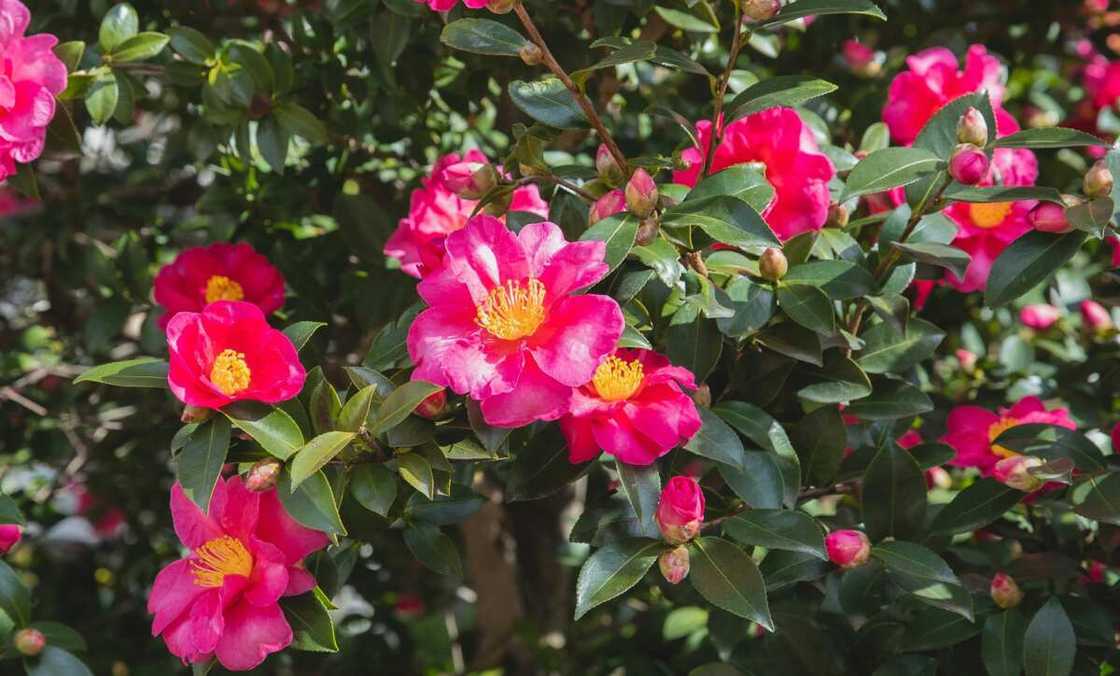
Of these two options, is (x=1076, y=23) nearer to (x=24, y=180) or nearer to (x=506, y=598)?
(x=506, y=598)

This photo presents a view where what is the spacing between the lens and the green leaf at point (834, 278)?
1.04 m

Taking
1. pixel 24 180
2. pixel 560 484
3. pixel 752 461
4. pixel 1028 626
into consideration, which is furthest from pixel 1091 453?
pixel 24 180

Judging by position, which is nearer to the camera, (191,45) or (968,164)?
(968,164)

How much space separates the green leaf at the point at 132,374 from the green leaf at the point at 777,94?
48 centimetres

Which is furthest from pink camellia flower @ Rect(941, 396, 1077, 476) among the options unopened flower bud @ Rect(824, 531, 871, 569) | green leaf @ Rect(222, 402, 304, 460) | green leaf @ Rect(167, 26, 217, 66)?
green leaf @ Rect(167, 26, 217, 66)

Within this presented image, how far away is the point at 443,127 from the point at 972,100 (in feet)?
2.33

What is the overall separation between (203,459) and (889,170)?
59 cm

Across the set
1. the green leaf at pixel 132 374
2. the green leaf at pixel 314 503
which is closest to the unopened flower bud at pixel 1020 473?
the green leaf at pixel 314 503

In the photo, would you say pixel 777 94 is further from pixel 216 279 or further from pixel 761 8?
pixel 216 279

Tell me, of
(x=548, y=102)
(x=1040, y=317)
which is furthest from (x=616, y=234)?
(x=1040, y=317)

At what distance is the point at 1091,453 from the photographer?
1.10 meters

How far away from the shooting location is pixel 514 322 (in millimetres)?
891

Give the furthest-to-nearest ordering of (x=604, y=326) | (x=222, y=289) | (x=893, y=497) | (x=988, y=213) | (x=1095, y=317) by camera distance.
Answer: (x=1095, y=317) < (x=222, y=289) < (x=988, y=213) < (x=893, y=497) < (x=604, y=326)

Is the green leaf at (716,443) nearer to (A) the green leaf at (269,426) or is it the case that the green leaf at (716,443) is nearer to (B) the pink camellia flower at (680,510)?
(B) the pink camellia flower at (680,510)
